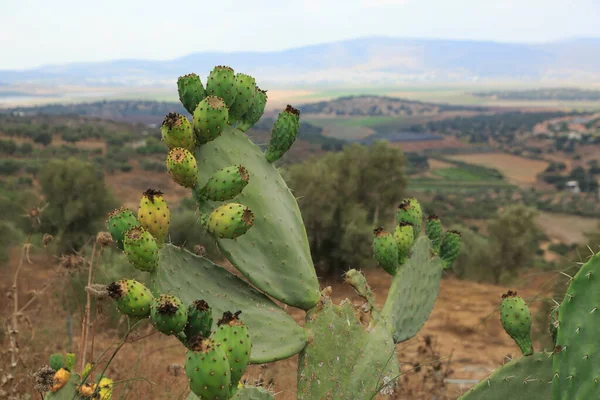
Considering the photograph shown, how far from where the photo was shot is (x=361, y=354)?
2199 mm

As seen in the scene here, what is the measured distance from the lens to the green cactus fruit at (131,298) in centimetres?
142


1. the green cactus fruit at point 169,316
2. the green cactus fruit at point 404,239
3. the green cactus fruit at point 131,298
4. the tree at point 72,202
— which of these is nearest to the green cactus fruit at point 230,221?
the green cactus fruit at point 131,298

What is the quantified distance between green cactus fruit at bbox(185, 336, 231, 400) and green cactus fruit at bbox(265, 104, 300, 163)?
4.27 ft

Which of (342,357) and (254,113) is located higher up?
(254,113)

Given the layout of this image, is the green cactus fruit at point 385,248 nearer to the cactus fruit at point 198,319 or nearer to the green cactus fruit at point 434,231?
the green cactus fruit at point 434,231

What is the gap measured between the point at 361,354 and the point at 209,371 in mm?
1203

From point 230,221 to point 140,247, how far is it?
13.3 inches

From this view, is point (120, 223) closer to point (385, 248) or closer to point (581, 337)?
point (385, 248)

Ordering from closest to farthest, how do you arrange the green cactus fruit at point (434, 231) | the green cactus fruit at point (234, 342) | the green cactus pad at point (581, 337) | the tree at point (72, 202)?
the green cactus fruit at point (234, 342) → the green cactus pad at point (581, 337) → the green cactus fruit at point (434, 231) → the tree at point (72, 202)

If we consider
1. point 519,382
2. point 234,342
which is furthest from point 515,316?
point 234,342

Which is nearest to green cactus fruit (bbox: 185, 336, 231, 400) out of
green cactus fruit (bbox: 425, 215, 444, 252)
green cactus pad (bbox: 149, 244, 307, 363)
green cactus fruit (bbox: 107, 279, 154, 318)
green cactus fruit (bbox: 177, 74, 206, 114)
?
green cactus fruit (bbox: 107, 279, 154, 318)

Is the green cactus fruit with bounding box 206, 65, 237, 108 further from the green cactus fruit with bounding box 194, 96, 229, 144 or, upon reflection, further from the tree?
the tree

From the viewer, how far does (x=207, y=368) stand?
3.68ft

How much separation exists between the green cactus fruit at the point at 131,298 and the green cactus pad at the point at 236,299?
18.8 inches
